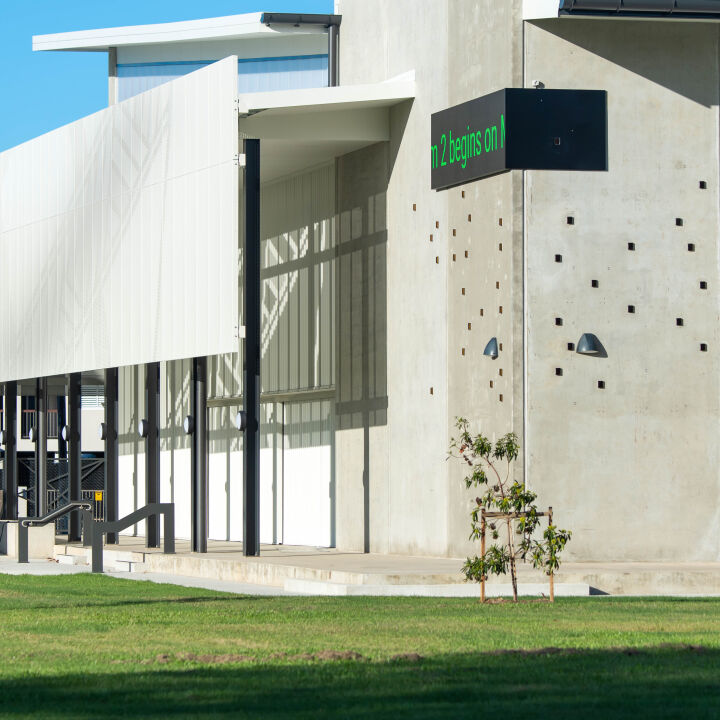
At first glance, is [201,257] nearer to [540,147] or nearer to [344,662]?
[540,147]

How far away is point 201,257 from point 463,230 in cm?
462

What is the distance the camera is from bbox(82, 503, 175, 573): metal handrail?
27375mm

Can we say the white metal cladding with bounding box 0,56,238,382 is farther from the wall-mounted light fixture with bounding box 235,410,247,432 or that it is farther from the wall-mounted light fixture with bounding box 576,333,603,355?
the wall-mounted light fixture with bounding box 576,333,603,355

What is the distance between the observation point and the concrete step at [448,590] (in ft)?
66.2

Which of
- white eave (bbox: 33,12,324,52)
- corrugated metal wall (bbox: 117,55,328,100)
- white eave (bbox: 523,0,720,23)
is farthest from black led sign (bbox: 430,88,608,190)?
white eave (bbox: 33,12,324,52)

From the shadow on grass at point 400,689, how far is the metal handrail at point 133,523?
52.1 ft

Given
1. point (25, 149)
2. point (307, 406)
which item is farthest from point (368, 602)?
point (25, 149)

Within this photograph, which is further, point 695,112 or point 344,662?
point 695,112

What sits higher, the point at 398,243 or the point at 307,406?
the point at 398,243

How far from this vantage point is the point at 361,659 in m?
11.9

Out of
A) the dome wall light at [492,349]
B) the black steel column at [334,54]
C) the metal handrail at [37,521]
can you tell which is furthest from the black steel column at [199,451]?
the black steel column at [334,54]

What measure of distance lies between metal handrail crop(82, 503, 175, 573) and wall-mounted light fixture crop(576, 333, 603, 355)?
8243 mm

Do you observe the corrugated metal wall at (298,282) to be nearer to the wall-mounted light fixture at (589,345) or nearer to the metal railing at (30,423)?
the wall-mounted light fixture at (589,345)

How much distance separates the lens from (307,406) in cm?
3409
